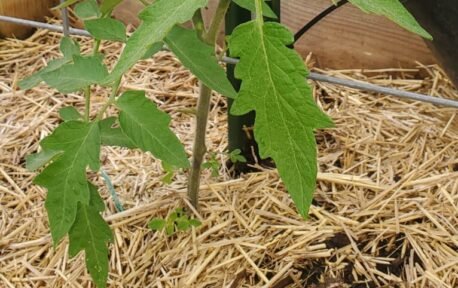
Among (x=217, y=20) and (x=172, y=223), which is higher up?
(x=217, y=20)

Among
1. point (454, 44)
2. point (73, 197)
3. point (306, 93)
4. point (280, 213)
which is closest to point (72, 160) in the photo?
point (73, 197)

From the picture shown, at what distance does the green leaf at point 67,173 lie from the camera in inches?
33.6

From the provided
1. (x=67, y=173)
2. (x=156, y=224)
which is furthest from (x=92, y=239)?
(x=156, y=224)

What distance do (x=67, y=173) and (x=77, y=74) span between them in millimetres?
154

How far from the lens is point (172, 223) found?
3.87 ft

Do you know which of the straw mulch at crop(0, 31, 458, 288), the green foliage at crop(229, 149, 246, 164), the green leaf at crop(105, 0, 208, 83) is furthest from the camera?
the green foliage at crop(229, 149, 246, 164)

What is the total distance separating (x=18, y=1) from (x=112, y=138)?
120 cm

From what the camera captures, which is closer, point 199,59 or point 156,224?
point 199,59

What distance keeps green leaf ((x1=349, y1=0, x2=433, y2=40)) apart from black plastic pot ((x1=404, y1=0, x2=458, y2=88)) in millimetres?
417

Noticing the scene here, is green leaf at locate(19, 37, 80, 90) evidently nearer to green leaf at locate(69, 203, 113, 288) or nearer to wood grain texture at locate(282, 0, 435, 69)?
green leaf at locate(69, 203, 113, 288)

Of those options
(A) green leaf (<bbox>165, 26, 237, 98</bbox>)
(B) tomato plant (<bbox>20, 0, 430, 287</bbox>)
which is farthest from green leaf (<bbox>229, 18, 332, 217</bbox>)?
(A) green leaf (<bbox>165, 26, 237, 98</bbox>)

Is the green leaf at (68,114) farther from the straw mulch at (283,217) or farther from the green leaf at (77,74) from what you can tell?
the straw mulch at (283,217)

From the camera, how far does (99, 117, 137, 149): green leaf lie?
38.1 inches

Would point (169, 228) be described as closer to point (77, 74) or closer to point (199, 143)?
point (199, 143)
